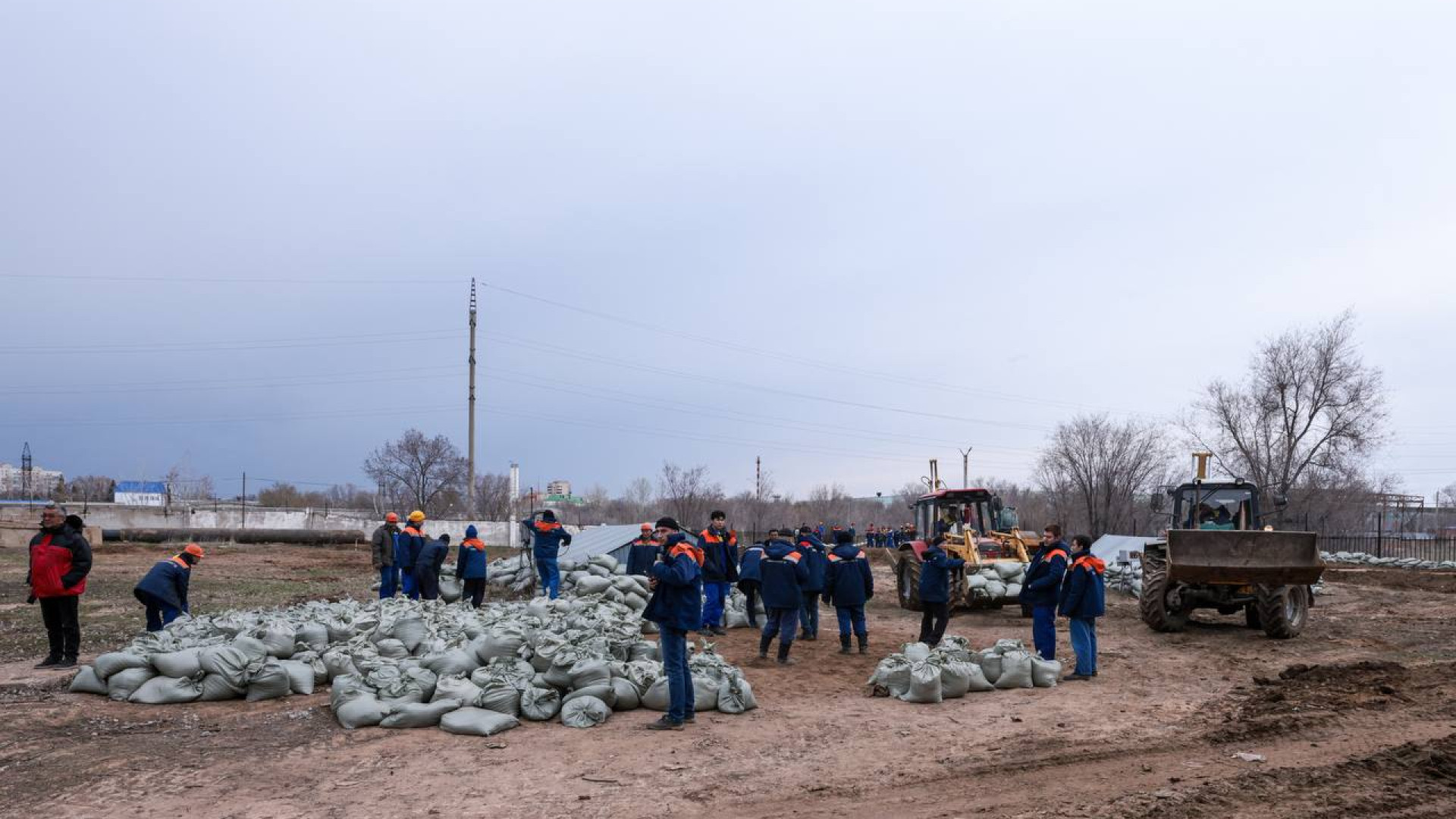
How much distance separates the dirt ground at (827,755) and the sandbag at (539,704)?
161mm

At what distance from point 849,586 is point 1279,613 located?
536cm

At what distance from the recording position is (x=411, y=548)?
13.8 meters

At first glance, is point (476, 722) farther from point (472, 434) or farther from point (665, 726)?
point (472, 434)

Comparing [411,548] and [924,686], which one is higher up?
[411,548]

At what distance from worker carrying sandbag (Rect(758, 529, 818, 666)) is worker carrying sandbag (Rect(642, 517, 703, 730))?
2932mm

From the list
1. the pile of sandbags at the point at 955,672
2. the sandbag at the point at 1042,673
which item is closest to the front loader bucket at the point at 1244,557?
the pile of sandbags at the point at 955,672

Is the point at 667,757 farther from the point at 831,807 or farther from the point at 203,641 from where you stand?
the point at 203,641

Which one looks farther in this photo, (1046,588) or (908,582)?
(908,582)

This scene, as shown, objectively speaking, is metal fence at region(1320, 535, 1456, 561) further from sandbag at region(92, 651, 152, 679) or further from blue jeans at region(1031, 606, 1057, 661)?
sandbag at region(92, 651, 152, 679)

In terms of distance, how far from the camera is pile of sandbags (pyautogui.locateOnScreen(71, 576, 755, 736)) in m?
7.34

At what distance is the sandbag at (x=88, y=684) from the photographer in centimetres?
810

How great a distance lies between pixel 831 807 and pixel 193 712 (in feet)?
16.6

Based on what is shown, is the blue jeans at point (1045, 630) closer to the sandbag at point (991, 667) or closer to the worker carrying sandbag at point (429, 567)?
the sandbag at point (991, 667)

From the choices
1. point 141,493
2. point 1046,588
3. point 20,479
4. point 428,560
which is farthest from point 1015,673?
point 20,479
